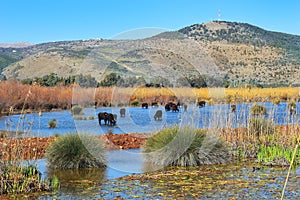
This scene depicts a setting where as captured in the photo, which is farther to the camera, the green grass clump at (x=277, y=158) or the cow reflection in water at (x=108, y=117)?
the cow reflection in water at (x=108, y=117)

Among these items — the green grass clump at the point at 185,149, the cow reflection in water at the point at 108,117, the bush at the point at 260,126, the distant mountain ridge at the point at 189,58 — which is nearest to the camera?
the green grass clump at the point at 185,149

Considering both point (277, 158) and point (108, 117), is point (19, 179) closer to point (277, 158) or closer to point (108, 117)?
point (277, 158)

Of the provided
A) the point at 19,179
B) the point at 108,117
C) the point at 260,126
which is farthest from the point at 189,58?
the point at 19,179

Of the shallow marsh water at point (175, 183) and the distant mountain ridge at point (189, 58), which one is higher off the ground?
the distant mountain ridge at point (189, 58)

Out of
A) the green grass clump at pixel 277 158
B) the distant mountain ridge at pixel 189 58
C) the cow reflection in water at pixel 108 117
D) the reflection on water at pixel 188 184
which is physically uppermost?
the distant mountain ridge at pixel 189 58

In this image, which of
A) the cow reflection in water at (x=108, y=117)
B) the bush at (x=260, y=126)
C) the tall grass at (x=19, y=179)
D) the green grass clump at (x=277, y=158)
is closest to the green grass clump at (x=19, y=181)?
the tall grass at (x=19, y=179)

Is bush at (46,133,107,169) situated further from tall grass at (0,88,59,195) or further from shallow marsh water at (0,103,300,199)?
tall grass at (0,88,59,195)

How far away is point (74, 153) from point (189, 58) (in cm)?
2149

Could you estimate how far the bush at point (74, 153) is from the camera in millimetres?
10016

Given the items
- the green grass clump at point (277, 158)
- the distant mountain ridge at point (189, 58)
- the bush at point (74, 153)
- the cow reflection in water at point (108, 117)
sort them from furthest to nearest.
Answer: the distant mountain ridge at point (189, 58), the cow reflection in water at point (108, 117), the green grass clump at point (277, 158), the bush at point (74, 153)

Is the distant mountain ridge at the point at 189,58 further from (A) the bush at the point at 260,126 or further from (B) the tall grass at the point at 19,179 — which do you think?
(B) the tall grass at the point at 19,179

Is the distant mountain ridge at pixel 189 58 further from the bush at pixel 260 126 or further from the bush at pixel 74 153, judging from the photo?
the bush at pixel 74 153

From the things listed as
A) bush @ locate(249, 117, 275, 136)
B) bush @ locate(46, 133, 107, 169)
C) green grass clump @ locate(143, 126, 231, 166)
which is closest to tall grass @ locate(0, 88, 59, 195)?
bush @ locate(46, 133, 107, 169)

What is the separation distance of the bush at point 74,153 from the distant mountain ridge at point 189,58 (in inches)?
242
